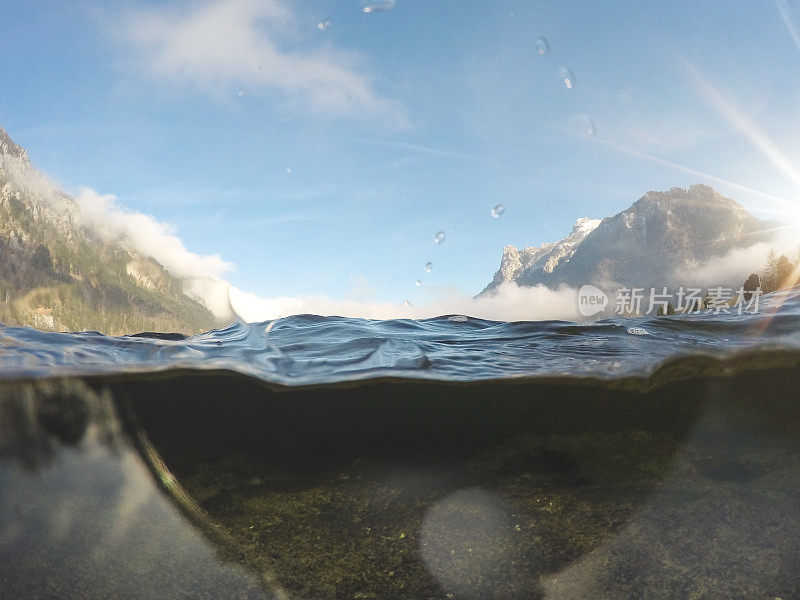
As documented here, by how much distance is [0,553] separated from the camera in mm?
3324

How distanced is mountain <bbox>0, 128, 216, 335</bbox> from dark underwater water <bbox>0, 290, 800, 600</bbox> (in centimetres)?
15740

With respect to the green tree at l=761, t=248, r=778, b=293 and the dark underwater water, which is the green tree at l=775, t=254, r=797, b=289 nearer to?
the green tree at l=761, t=248, r=778, b=293

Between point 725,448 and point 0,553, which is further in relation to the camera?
point 725,448

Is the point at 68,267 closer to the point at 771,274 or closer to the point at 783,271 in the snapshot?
the point at 771,274

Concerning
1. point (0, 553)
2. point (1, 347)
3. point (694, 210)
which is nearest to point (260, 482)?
point (0, 553)

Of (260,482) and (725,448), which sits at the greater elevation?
(725,448)

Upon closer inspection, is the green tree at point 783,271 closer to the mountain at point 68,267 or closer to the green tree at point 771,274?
the green tree at point 771,274

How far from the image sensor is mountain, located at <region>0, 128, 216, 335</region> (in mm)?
152875

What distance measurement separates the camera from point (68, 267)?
15575 cm

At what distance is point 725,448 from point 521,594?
2.33 meters

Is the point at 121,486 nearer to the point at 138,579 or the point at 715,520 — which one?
the point at 138,579

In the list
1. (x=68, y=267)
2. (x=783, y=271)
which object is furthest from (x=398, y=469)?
(x=68, y=267)

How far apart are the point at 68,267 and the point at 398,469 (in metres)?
185

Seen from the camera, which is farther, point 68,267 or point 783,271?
point 68,267
